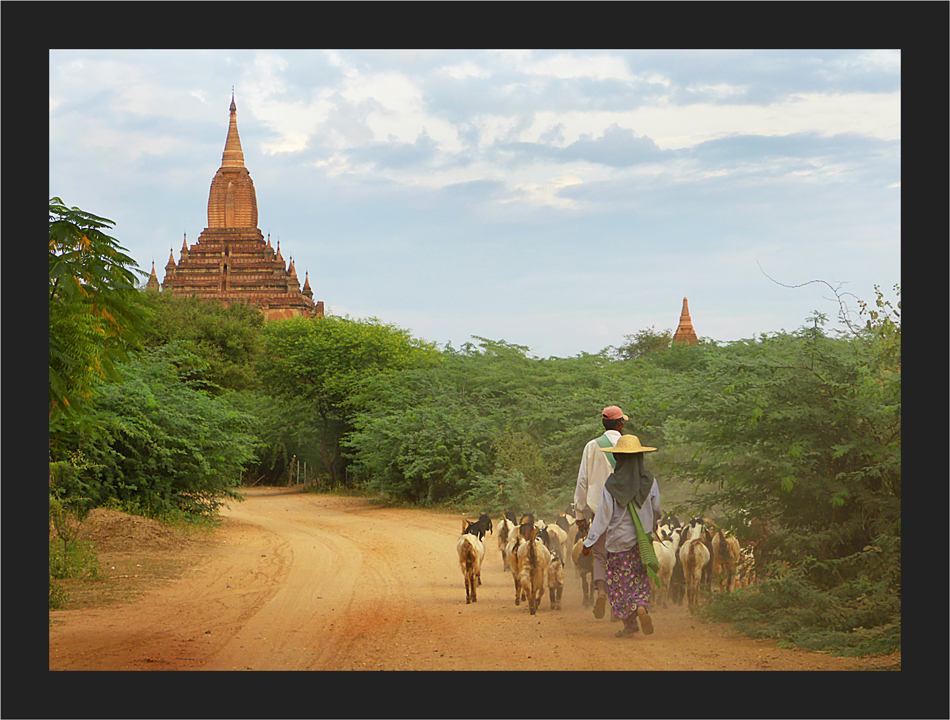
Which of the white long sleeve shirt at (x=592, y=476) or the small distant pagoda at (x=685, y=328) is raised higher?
the small distant pagoda at (x=685, y=328)

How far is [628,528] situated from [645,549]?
198 mm

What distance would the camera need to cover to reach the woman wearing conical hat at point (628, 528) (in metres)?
6.09

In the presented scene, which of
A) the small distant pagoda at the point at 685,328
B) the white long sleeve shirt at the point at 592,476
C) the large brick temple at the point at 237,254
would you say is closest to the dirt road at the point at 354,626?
the white long sleeve shirt at the point at 592,476

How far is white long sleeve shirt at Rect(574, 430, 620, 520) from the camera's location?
6.52 m

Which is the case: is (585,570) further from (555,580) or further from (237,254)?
(237,254)

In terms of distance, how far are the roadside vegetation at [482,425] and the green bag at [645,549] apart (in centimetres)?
109

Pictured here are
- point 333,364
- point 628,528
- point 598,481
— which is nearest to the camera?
point 628,528

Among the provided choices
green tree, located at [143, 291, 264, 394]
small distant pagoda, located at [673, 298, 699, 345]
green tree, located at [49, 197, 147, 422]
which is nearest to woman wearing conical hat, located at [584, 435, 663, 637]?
green tree, located at [49, 197, 147, 422]

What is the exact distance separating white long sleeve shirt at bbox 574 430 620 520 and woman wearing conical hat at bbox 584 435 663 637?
28 cm

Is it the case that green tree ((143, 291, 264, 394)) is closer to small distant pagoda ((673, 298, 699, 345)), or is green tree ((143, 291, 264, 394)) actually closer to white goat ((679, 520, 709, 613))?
small distant pagoda ((673, 298, 699, 345))

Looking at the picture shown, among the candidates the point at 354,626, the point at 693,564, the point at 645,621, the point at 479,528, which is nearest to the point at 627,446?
the point at 645,621

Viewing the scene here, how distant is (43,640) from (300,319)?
24.3m

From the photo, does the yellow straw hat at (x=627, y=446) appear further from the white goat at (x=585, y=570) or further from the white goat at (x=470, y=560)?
the white goat at (x=470, y=560)

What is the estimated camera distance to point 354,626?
7035mm
